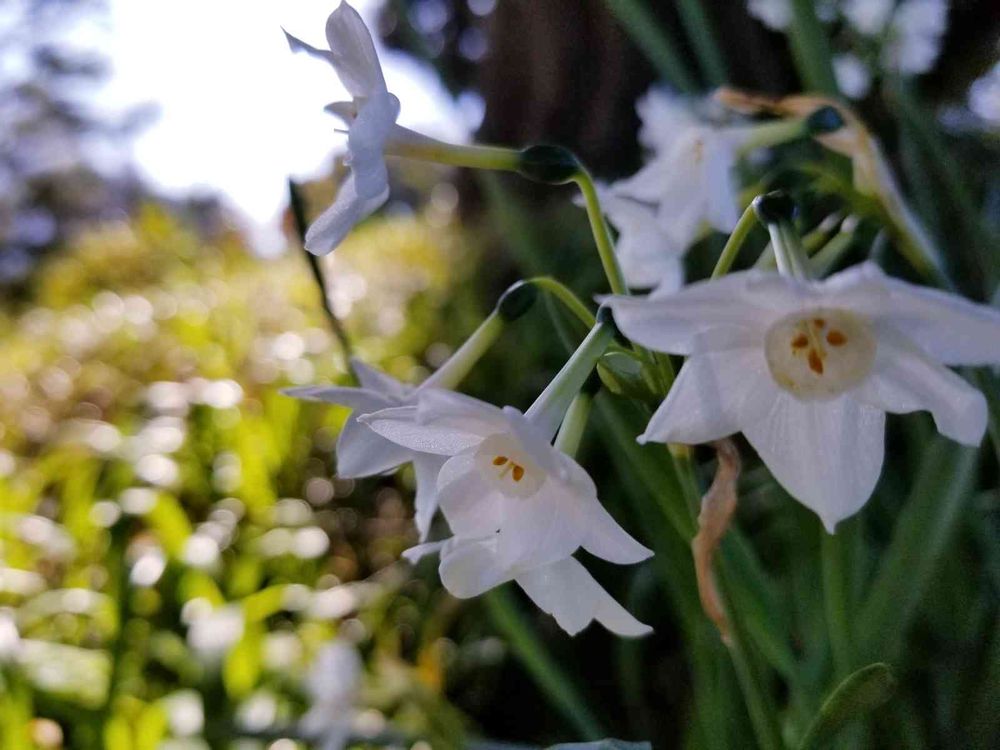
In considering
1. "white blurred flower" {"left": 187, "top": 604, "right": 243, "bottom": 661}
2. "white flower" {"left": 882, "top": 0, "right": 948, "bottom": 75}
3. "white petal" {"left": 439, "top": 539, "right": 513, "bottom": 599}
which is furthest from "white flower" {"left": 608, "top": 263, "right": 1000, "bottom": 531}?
"white flower" {"left": 882, "top": 0, "right": 948, "bottom": 75}

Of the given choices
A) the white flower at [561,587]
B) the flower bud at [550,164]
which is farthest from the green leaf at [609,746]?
the flower bud at [550,164]

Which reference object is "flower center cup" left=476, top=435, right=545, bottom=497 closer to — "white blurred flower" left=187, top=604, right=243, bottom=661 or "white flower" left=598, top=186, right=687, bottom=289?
"white flower" left=598, top=186, right=687, bottom=289

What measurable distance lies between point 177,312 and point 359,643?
1.40 metres

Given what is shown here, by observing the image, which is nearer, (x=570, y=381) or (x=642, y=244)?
(x=570, y=381)

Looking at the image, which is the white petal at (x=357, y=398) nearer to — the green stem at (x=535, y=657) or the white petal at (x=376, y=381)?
the white petal at (x=376, y=381)

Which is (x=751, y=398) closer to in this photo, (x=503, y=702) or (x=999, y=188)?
(x=999, y=188)

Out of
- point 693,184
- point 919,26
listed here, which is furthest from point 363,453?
point 919,26

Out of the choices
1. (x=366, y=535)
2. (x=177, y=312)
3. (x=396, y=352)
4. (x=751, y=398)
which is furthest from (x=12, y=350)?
(x=751, y=398)

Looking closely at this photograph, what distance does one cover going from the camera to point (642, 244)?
558mm

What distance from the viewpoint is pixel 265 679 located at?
1007mm

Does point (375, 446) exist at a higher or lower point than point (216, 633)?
higher

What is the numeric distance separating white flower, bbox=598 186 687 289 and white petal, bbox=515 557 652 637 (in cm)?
25

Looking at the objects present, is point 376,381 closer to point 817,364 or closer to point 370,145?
point 370,145

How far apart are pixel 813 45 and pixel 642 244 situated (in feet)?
0.83
